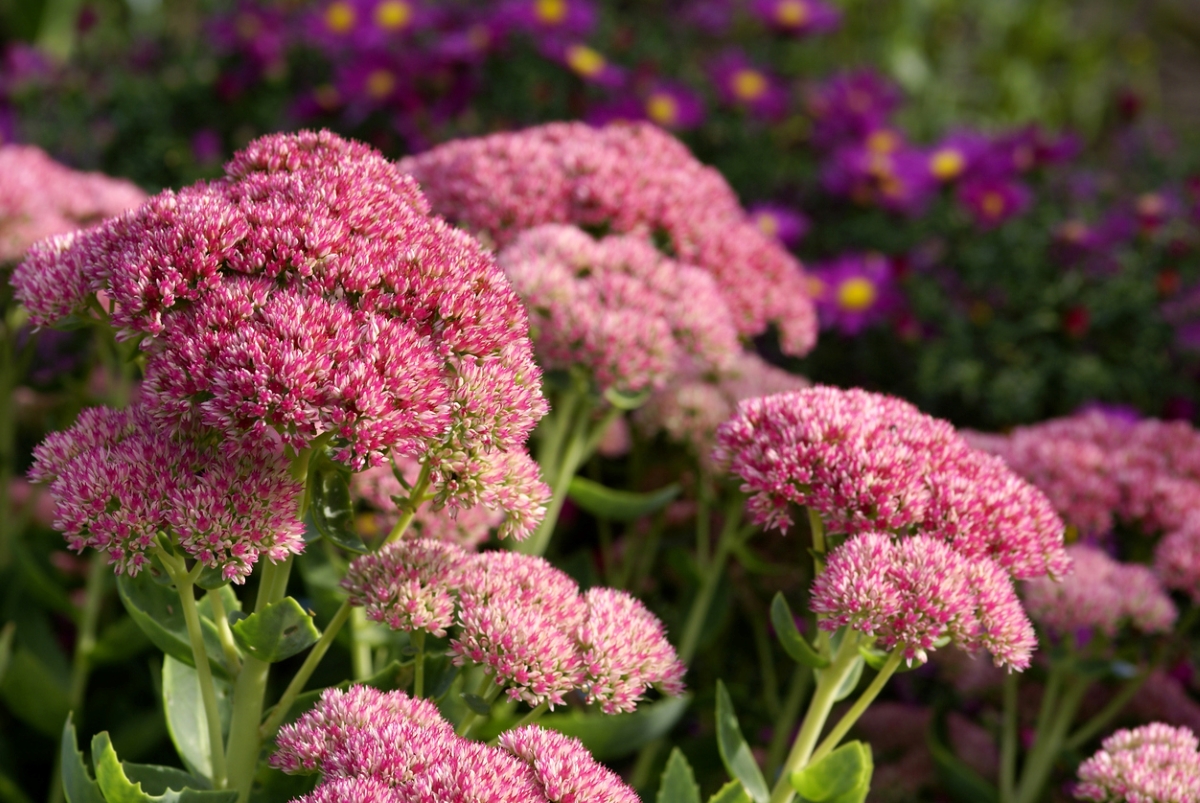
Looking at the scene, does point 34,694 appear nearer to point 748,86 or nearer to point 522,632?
point 522,632

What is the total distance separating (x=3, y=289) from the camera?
2.08 metres

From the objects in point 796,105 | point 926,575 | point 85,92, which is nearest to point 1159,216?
point 796,105

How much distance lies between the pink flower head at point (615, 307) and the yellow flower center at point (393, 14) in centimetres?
169

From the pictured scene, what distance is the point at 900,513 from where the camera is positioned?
4.60 feet

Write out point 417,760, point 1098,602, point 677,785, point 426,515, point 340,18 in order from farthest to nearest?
point 340,18 < point 1098,602 < point 426,515 < point 677,785 < point 417,760

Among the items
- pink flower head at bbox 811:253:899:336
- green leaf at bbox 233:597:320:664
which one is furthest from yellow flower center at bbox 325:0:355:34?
green leaf at bbox 233:597:320:664

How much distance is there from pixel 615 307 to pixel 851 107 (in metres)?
2.01

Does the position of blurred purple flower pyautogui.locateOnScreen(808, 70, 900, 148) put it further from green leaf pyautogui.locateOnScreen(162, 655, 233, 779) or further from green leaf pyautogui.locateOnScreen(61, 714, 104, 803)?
green leaf pyautogui.locateOnScreen(61, 714, 104, 803)

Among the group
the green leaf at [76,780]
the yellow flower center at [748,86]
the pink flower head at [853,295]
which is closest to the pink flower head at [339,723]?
the green leaf at [76,780]

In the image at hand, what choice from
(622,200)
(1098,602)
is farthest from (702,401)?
(1098,602)

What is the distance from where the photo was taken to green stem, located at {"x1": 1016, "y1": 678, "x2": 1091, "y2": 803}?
6.32 ft

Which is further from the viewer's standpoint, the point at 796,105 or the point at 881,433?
the point at 796,105

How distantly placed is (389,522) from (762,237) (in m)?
0.89

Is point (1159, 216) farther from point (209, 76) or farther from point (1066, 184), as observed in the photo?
point (209, 76)
